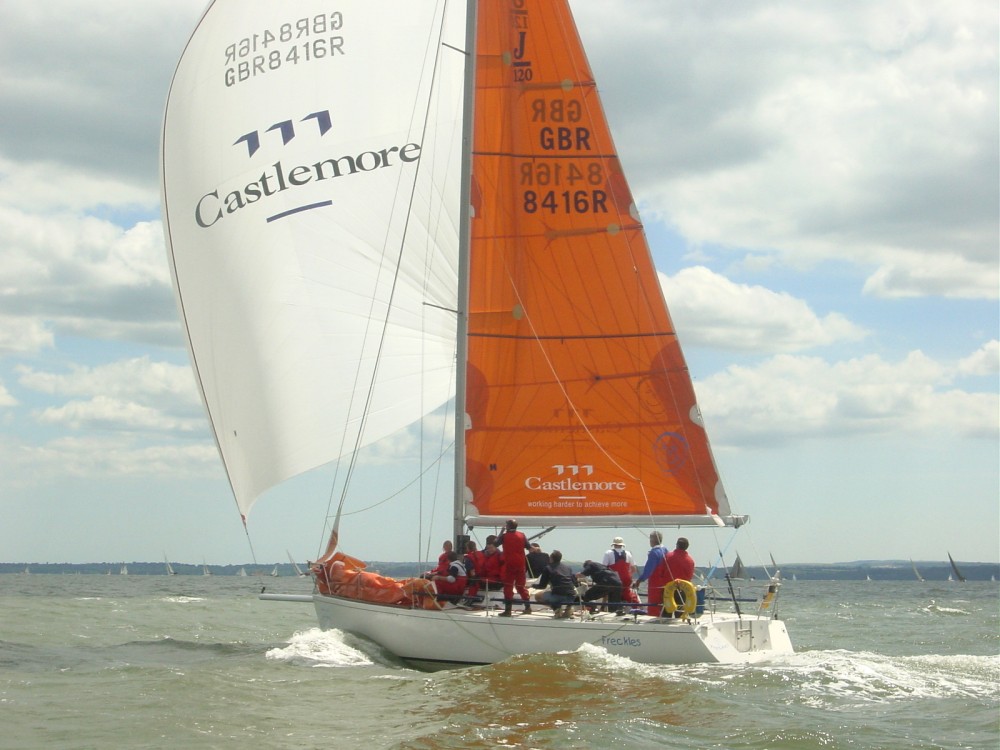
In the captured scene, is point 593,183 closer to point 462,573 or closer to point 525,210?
point 525,210

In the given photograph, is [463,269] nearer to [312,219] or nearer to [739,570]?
[312,219]

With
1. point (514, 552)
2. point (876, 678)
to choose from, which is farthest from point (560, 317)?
point (876, 678)

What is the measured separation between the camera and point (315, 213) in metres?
14.6

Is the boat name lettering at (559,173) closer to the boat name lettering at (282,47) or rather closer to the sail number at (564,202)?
the sail number at (564,202)

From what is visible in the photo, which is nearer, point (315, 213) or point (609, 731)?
point (609, 731)

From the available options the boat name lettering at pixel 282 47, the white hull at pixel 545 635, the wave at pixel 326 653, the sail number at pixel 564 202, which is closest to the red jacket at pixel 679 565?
the white hull at pixel 545 635

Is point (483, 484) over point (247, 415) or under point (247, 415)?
under

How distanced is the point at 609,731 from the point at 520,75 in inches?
326

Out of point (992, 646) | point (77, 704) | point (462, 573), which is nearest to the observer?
point (77, 704)

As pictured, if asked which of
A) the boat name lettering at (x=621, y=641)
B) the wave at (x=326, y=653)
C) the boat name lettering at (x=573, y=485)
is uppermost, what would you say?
the boat name lettering at (x=573, y=485)

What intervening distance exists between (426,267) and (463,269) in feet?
2.58

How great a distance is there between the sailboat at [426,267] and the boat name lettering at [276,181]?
0.09 ft

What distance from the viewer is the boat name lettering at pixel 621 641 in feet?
38.8

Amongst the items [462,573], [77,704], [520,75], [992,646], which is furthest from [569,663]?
[992,646]
